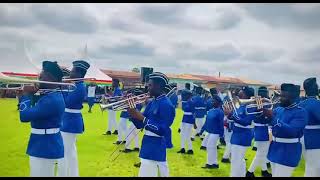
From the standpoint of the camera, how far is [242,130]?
9352mm

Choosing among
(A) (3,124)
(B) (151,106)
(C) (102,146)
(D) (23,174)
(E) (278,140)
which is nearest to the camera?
(B) (151,106)

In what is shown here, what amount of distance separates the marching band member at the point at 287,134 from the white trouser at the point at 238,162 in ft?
5.53

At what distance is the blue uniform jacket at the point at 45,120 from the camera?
6078 mm

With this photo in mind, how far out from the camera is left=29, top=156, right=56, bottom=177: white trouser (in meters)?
6.20

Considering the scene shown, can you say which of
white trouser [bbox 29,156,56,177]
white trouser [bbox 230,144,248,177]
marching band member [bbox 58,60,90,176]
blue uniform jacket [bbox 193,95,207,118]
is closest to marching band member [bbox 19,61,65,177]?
white trouser [bbox 29,156,56,177]

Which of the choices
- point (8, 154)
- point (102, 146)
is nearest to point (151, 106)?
point (8, 154)

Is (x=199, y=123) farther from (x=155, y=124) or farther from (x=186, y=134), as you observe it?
(x=155, y=124)

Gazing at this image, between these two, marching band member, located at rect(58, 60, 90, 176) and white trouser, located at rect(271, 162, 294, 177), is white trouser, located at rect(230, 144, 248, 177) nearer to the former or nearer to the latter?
white trouser, located at rect(271, 162, 294, 177)

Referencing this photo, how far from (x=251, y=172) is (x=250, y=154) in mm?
5092

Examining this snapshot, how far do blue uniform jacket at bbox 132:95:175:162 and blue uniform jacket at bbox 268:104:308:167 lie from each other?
1.98 meters

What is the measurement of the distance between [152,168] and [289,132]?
2399mm

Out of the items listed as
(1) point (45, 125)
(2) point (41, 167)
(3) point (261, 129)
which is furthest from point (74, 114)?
(3) point (261, 129)

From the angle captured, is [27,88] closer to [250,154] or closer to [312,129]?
[312,129]

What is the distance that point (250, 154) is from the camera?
1463 centimetres
